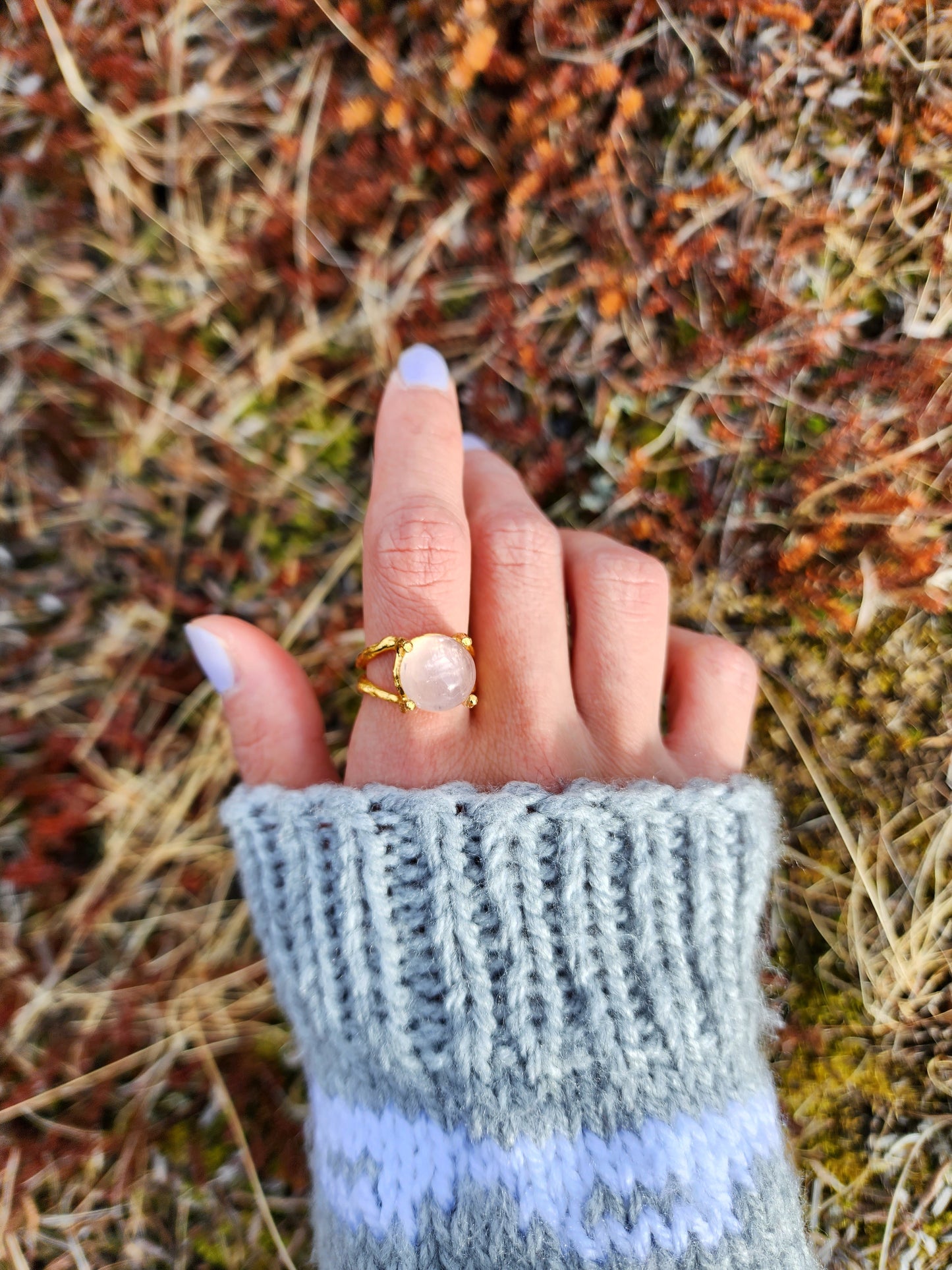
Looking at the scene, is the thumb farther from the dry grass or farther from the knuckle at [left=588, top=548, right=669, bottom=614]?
the knuckle at [left=588, top=548, right=669, bottom=614]

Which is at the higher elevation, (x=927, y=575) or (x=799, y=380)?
(x=799, y=380)

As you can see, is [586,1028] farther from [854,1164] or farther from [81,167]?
[81,167]

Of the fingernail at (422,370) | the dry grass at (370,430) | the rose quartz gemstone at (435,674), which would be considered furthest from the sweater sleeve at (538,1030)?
the fingernail at (422,370)

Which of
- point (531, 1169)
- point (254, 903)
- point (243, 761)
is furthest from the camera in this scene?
point (243, 761)

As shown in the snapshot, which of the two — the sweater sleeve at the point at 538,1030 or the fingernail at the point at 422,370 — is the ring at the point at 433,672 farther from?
the fingernail at the point at 422,370

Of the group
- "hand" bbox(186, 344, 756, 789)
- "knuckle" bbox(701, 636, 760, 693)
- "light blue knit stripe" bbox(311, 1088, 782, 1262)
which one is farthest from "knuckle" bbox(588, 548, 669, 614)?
"light blue knit stripe" bbox(311, 1088, 782, 1262)

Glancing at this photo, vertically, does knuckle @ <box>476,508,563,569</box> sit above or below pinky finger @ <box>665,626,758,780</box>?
above

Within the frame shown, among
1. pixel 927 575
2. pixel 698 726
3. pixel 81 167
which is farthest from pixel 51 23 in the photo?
pixel 927 575

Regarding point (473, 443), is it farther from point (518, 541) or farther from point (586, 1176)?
point (586, 1176)
